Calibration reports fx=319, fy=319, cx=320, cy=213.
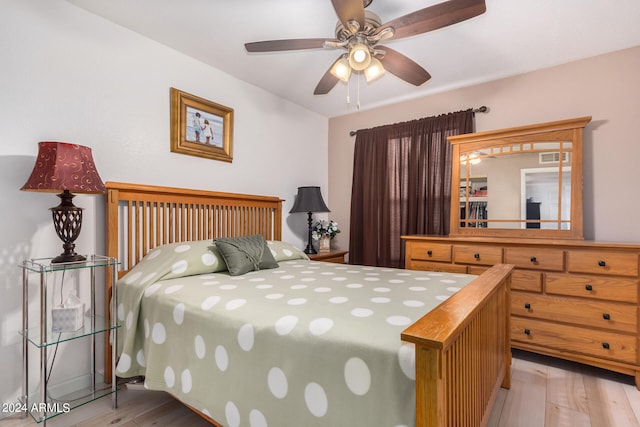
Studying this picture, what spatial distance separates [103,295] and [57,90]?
1.27 metres

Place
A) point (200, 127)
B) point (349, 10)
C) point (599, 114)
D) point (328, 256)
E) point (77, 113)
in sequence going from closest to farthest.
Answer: point (349, 10), point (77, 113), point (599, 114), point (200, 127), point (328, 256)

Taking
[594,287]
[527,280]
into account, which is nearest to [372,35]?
[527,280]

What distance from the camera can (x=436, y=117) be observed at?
3.20 metres

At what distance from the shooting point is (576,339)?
7.02 ft

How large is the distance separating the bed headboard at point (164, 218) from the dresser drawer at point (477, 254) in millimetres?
1781

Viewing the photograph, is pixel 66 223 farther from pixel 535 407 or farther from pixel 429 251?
pixel 535 407

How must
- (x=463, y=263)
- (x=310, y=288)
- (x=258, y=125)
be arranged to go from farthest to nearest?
(x=258, y=125) → (x=463, y=263) → (x=310, y=288)

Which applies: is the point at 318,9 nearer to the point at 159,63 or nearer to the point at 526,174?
the point at 159,63

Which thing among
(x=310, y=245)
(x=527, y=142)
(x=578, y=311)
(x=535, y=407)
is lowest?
(x=535, y=407)

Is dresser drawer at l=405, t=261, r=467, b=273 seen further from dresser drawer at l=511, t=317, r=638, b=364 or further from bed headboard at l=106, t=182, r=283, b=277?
bed headboard at l=106, t=182, r=283, b=277

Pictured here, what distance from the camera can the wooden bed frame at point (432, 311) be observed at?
80 centimetres

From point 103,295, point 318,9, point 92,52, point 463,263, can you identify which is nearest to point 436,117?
point 463,263

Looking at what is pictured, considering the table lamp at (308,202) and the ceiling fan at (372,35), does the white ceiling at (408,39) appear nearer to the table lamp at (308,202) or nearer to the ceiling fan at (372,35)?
the ceiling fan at (372,35)

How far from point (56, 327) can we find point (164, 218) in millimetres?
915
